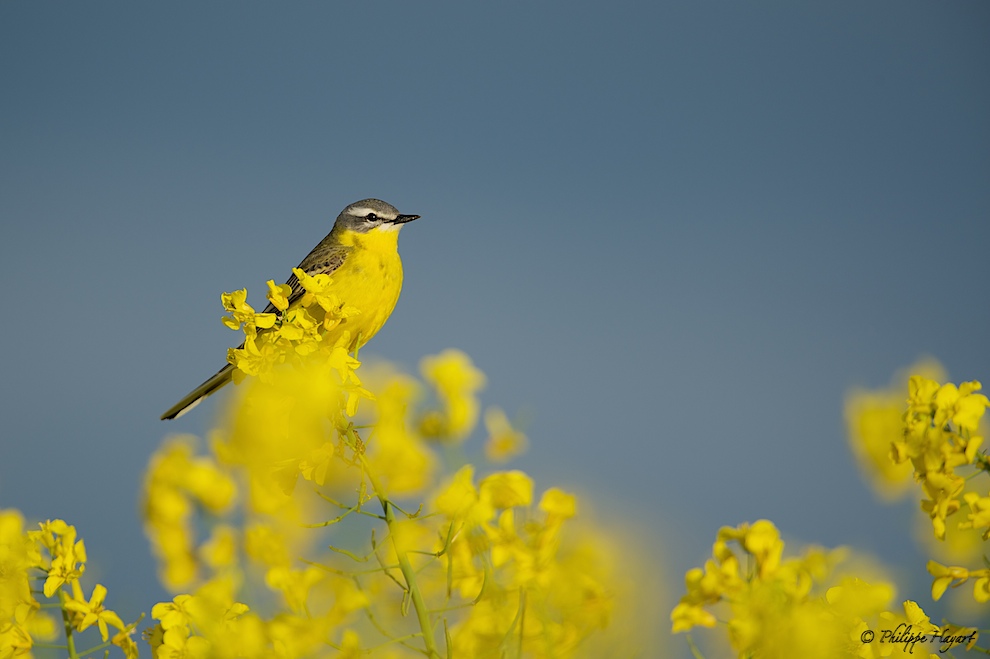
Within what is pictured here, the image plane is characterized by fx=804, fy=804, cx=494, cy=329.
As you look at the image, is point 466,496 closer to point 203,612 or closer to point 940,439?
point 203,612

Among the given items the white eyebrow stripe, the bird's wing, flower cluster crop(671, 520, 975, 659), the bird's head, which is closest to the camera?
flower cluster crop(671, 520, 975, 659)

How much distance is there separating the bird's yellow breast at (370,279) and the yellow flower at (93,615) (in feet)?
8.48

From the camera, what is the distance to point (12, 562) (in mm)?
1803

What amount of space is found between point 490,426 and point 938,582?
3.79ft

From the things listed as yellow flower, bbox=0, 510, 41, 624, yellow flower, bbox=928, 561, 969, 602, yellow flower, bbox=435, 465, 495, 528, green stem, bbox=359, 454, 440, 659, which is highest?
yellow flower, bbox=0, 510, 41, 624

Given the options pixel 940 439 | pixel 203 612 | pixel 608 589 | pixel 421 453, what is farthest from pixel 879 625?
pixel 203 612

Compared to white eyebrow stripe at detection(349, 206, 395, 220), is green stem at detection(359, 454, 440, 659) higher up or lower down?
lower down

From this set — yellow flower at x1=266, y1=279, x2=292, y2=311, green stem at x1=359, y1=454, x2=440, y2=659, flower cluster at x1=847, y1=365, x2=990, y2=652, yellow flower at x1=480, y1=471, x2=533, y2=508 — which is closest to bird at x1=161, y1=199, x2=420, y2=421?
yellow flower at x1=266, y1=279, x2=292, y2=311

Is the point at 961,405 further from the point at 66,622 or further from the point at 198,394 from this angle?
the point at 198,394

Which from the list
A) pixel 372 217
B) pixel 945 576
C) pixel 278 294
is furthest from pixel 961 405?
pixel 372 217

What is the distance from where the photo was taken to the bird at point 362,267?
14.2 ft

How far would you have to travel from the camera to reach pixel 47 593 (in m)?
1.76

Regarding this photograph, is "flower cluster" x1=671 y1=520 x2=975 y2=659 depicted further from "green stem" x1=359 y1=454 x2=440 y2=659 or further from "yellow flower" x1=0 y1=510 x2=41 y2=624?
"yellow flower" x1=0 y1=510 x2=41 y2=624

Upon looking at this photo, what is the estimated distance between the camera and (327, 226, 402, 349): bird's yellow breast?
4.59 metres
